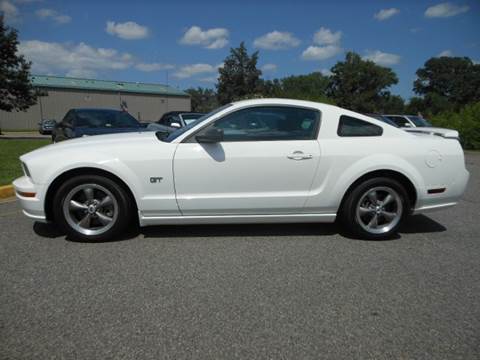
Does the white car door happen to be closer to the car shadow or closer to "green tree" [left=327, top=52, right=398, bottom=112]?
the car shadow

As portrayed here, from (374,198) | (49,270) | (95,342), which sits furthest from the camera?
(374,198)

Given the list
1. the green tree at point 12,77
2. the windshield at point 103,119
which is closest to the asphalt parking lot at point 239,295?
the windshield at point 103,119

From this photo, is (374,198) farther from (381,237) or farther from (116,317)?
(116,317)

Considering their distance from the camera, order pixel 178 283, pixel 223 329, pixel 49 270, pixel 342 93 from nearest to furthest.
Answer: pixel 223 329 → pixel 178 283 → pixel 49 270 → pixel 342 93

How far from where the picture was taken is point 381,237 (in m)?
3.91

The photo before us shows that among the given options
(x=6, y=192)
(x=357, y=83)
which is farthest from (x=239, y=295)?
(x=357, y=83)

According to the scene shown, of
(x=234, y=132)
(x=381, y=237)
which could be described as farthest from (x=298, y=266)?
(x=234, y=132)

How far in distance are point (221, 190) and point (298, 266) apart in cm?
110

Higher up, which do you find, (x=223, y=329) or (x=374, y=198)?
(x=374, y=198)

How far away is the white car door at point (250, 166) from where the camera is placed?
3619 mm

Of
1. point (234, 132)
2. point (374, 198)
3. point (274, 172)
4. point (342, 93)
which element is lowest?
point (374, 198)

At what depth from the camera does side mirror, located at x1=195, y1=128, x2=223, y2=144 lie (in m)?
3.53

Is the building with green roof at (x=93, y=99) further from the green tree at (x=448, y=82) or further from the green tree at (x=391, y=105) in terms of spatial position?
the green tree at (x=448, y=82)

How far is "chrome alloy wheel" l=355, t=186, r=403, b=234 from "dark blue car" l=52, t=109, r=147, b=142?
509 cm
